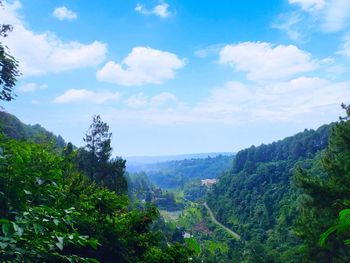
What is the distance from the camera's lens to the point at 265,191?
9081 cm

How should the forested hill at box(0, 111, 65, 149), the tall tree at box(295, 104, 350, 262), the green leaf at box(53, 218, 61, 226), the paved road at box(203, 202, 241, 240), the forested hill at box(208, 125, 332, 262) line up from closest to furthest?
the green leaf at box(53, 218, 61, 226), the tall tree at box(295, 104, 350, 262), the forested hill at box(0, 111, 65, 149), the forested hill at box(208, 125, 332, 262), the paved road at box(203, 202, 241, 240)

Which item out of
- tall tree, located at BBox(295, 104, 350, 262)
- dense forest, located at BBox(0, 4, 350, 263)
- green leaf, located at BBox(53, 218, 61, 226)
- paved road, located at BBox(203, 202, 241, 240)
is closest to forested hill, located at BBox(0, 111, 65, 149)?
dense forest, located at BBox(0, 4, 350, 263)

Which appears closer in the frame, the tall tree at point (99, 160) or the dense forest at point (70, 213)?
the dense forest at point (70, 213)

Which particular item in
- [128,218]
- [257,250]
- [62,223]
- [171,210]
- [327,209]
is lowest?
[171,210]

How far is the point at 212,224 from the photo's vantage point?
312 ft

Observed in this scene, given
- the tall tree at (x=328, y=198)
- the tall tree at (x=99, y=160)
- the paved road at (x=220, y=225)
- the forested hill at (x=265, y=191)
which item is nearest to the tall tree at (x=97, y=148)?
the tall tree at (x=99, y=160)

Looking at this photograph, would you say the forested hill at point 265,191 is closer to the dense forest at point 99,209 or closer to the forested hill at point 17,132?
the dense forest at point 99,209

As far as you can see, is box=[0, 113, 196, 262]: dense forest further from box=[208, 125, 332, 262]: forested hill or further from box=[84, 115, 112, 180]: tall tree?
box=[208, 125, 332, 262]: forested hill

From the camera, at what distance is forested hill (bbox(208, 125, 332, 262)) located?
66.6m

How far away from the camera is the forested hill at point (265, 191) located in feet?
218

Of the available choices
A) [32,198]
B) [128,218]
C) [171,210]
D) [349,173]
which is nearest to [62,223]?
[32,198]

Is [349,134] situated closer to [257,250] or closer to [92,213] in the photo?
[92,213]

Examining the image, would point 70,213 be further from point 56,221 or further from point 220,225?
point 220,225

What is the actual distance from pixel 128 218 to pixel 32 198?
774cm
